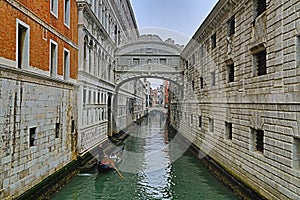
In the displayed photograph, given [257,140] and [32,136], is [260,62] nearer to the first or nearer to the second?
[257,140]

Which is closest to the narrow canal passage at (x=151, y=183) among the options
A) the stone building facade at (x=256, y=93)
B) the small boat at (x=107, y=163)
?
the small boat at (x=107, y=163)

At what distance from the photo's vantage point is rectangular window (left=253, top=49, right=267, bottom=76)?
24.2 feet

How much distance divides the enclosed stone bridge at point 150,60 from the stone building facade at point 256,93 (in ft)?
29.3

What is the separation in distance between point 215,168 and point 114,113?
439 inches

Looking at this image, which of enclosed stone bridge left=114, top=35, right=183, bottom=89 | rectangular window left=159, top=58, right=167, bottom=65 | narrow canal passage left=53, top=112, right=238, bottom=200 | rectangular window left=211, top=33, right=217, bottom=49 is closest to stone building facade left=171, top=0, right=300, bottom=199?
rectangular window left=211, top=33, right=217, bottom=49

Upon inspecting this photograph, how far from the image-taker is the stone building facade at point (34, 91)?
603cm

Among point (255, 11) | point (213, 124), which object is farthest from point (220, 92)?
point (255, 11)

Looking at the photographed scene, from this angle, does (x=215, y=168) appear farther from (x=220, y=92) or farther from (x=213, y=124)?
(x=220, y=92)

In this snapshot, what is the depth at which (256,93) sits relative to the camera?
7.61 meters

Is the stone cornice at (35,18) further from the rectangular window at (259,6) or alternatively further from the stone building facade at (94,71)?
the rectangular window at (259,6)

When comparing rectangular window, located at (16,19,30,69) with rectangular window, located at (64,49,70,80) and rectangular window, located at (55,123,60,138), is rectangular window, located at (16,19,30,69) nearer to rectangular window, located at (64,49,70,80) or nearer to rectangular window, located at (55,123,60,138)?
rectangular window, located at (55,123,60,138)

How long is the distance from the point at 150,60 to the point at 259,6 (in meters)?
14.9

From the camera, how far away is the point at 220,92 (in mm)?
11266

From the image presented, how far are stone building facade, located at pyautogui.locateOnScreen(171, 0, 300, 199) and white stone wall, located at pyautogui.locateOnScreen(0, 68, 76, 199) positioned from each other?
5.38 meters
